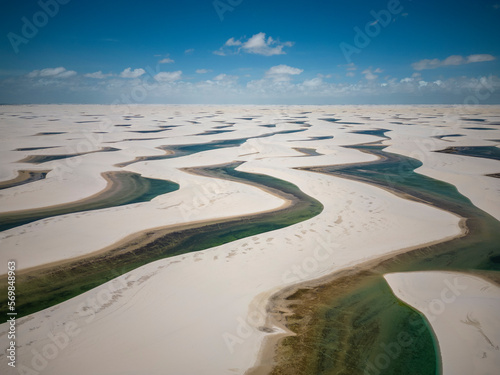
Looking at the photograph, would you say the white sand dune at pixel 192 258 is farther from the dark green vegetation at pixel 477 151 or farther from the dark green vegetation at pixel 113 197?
the dark green vegetation at pixel 477 151

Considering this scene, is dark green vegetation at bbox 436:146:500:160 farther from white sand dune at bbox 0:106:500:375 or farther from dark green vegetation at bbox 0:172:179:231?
dark green vegetation at bbox 0:172:179:231

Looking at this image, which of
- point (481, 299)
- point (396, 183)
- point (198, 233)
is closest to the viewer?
point (481, 299)

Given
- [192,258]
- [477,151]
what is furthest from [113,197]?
[477,151]

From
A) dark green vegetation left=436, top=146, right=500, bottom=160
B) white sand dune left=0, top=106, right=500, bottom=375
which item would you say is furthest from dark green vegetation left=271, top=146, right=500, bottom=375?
dark green vegetation left=436, top=146, right=500, bottom=160

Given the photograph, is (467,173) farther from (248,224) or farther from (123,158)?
(123,158)

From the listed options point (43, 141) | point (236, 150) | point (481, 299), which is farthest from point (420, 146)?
point (43, 141)

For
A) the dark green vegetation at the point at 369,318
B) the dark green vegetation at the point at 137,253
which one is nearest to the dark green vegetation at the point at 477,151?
the dark green vegetation at the point at 369,318
